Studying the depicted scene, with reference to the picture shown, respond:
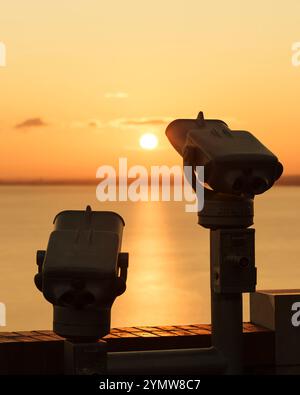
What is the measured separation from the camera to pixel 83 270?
4.33m

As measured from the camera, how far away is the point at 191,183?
4965mm

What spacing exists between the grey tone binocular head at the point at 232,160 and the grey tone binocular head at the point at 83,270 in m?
0.50

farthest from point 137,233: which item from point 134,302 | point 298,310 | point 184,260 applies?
point 298,310

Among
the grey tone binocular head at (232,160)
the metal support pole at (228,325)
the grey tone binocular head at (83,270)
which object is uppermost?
the grey tone binocular head at (232,160)

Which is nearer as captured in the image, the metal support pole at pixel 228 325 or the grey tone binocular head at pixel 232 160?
the grey tone binocular head at pixel 232 160

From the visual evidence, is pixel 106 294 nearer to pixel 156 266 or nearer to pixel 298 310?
pixel 298 310

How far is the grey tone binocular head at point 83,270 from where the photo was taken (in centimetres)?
434

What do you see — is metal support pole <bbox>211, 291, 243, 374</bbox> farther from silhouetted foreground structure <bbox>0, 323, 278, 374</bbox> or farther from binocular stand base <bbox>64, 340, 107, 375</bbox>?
binocular stand base <bbox>64, 340, 107, 375</bbox>

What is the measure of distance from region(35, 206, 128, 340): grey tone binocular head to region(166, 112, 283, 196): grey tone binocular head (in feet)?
1.65

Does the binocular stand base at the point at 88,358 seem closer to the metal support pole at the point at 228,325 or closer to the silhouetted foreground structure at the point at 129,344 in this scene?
the metal support pole at the point at 228,325

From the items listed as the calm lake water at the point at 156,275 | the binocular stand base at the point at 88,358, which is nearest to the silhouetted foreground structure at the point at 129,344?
the binocular stand base at the point at 88,358

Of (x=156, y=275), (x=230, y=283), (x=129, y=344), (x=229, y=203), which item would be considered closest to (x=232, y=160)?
(x=229, y=203)

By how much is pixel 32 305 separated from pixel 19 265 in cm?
1200

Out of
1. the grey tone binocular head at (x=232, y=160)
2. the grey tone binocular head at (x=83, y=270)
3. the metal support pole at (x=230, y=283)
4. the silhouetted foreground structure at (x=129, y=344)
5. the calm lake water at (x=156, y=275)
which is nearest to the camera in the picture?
the grey tone binocular head at (x=83, y=270)
